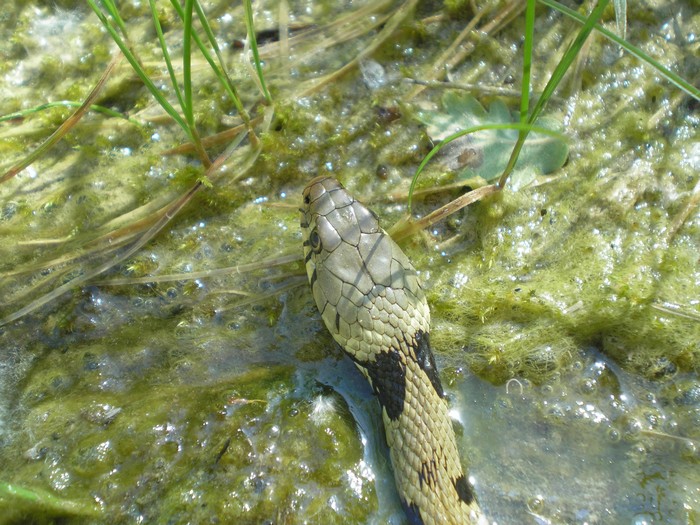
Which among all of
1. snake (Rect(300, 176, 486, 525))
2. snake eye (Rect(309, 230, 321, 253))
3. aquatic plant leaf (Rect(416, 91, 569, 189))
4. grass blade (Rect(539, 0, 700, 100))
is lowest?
snake (Rect(300, 176, 486, 525))

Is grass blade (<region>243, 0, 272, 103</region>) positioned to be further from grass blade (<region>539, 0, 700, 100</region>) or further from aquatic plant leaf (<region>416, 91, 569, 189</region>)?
grass blade (<region>539, 0, 700, 100</region>)

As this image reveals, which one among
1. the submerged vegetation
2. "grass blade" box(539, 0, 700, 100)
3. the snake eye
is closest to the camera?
"grass blade" box(539, 0, 700, 100)

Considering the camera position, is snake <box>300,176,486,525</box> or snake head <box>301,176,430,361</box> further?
snake head <box>301,176,430,361</box>

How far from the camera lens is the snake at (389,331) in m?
1.59

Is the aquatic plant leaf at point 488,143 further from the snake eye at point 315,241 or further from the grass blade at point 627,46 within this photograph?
the snake eye at point 315,241

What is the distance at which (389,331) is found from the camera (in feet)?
5.58

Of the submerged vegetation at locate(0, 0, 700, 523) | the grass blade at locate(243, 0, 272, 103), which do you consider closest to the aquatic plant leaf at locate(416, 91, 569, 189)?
the submerged vegetation at locate(0, 0, 700, 523)

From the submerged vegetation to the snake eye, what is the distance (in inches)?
6.4

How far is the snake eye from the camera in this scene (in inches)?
69.3

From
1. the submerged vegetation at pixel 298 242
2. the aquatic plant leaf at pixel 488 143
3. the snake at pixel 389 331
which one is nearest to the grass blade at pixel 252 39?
the submerged vegetation at pixel 298 242

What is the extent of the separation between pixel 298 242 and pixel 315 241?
0.74ft

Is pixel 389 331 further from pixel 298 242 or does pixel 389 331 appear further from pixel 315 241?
pixel 298 242

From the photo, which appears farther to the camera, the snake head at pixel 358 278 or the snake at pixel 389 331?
the snake head at pixel 358 278

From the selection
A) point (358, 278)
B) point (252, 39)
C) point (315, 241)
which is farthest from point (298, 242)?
point (252, 39)
